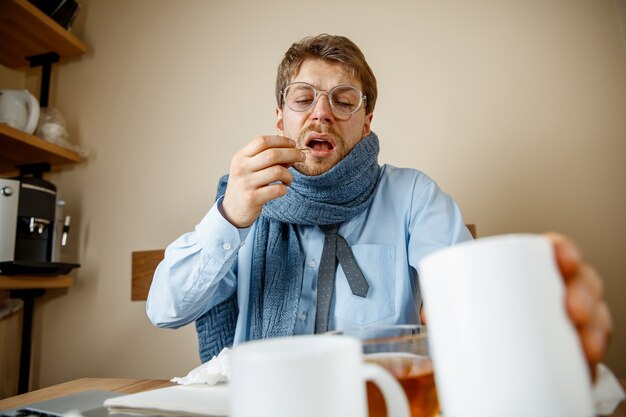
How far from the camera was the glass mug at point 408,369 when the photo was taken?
0.35m

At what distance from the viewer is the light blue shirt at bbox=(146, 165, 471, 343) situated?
32.2 inches

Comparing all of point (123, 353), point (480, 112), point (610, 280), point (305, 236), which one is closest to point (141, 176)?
point (123, 353)

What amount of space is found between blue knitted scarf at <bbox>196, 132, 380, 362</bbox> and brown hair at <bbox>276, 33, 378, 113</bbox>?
0.19 meters

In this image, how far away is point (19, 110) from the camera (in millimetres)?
1585

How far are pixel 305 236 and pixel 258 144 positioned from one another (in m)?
0.34

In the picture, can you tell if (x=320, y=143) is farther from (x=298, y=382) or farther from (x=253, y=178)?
(x=298, y=382)

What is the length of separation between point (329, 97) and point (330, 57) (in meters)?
0.12

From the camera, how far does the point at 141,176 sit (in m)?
1.72

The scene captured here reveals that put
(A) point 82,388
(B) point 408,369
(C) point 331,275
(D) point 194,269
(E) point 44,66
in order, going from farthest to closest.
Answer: (E) point 44,66
(C) point 331,275
(D) point 194,269
(A) point 82,388
(B) point 408,369

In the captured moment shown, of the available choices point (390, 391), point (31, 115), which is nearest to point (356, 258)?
point (390, 391)

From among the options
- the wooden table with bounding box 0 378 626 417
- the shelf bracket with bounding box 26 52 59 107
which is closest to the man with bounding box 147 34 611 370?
the wooden table with bounding box 0 378 626 417

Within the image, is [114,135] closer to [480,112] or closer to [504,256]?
[480,112]

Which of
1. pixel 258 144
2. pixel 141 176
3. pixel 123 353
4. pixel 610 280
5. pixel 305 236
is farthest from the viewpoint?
pixel 141 176

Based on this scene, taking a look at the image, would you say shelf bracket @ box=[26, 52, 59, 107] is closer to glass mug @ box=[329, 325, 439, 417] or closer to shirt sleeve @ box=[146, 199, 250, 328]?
shirt sleeve @ box=[146, 199, 250, 328]
